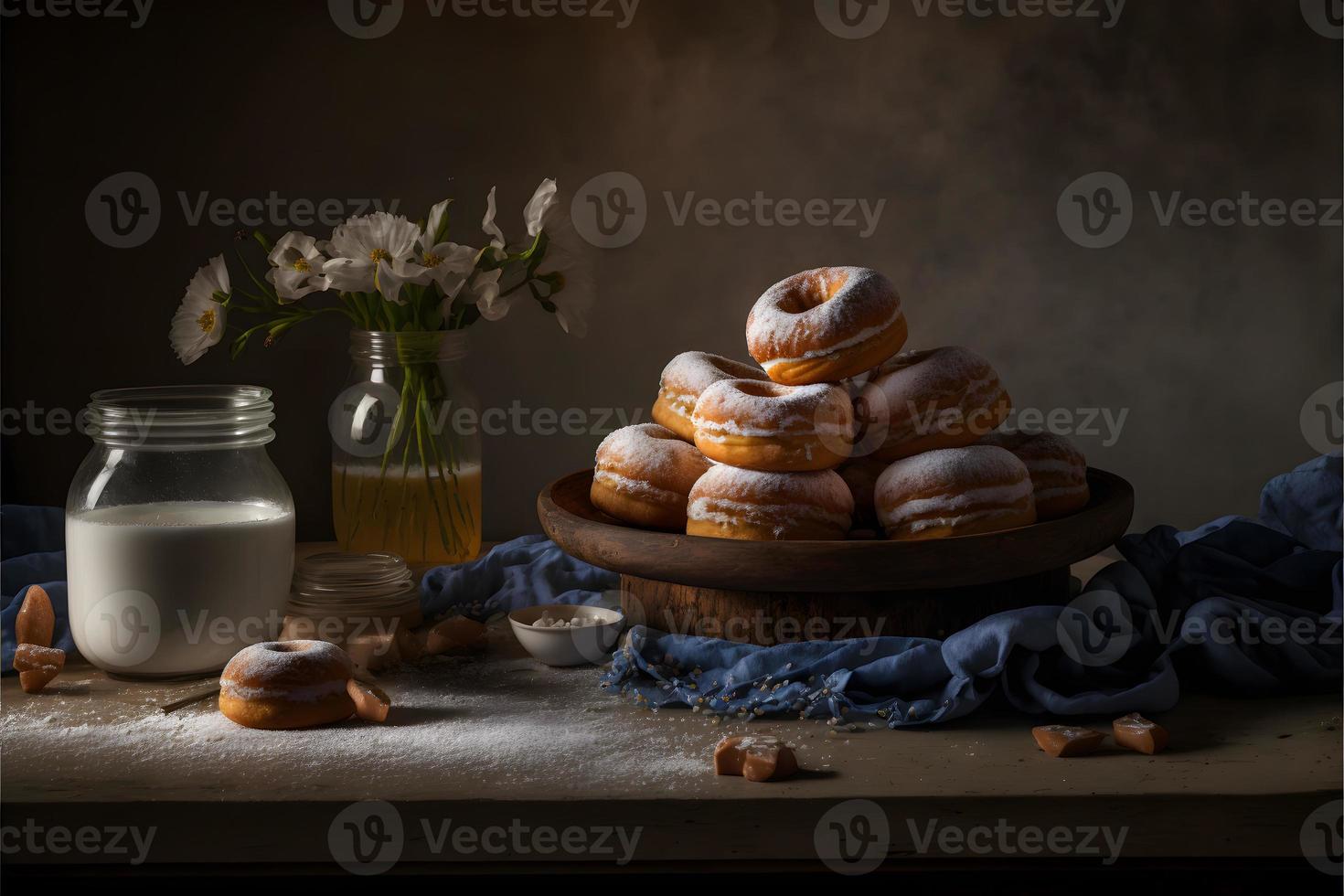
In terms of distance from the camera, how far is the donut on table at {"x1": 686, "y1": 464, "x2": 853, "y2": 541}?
51.3 inches

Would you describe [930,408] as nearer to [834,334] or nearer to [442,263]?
[834,334]

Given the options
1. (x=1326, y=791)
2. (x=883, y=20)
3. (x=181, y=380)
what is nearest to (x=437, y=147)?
(x=181, y=380)

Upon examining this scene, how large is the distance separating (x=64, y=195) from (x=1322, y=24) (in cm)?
219

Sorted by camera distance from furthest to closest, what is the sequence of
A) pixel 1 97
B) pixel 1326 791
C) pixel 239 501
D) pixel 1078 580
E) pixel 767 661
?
pixel 1 97 < pixel 1078 580 < pixel 239 501 < pixel 767 661 < pixel 1326 791

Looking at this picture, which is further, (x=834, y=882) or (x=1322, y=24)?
(x=1322, y=24)

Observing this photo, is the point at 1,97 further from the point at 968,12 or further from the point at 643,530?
the point at 968,12

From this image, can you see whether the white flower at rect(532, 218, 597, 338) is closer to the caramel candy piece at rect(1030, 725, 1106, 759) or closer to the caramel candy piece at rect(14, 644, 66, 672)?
the caramel candy piece at rect(14, 644, 66, 672)

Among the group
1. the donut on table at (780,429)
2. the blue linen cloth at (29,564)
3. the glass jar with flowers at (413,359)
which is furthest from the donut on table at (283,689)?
the glass jar with flowers at (413,359)

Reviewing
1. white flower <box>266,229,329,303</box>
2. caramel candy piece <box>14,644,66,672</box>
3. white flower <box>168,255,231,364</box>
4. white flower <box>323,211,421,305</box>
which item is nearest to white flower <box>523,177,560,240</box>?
white flower <box>323,211,421,305</box>

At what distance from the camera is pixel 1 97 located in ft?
6.99

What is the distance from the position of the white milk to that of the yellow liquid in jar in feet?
1.32

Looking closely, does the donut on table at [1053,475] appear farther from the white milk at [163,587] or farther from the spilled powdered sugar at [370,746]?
the white milk at [163,587]

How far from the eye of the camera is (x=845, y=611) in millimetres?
1321

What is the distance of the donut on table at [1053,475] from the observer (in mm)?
1406
